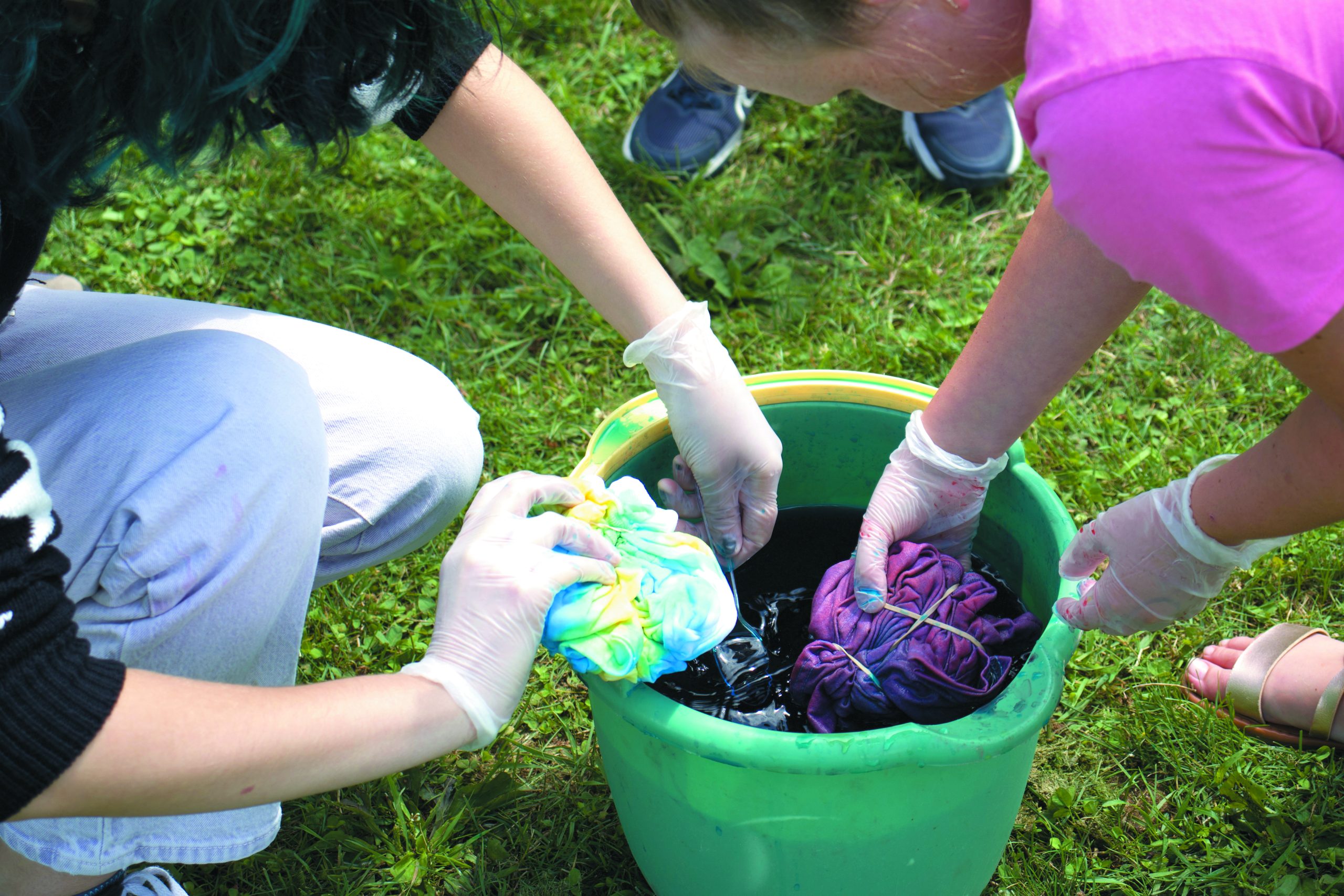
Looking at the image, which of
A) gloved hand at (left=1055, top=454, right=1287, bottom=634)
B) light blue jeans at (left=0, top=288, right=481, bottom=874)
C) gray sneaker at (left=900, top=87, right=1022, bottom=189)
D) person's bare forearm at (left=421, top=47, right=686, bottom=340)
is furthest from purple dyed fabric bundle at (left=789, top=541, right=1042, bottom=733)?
gray sneaker at (left=900, top=87, right=1022, bottom=189)

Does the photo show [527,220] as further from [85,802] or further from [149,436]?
[85,802]

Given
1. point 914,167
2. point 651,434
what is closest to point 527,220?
point 651,434

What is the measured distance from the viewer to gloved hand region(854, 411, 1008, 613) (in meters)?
1.28

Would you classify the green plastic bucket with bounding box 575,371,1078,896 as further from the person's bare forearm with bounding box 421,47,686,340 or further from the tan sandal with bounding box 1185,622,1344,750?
the tan sandal with bounding box 1185,622,1344,750

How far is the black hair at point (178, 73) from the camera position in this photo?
2.81 ft

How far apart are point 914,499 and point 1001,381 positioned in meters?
0.18

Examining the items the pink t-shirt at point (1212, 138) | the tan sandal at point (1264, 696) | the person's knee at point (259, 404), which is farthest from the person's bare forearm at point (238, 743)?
the tan sandal at point (1264, 696)

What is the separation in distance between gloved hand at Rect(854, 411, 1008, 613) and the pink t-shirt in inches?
20.8

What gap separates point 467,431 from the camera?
4.62 ft

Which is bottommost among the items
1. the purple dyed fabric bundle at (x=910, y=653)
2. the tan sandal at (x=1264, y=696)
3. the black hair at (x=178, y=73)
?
the tan sandal at (x=1264, y=696)

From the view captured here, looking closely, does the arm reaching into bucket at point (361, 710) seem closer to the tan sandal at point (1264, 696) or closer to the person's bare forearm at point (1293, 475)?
the person's bare forearm at point (1293, 475)

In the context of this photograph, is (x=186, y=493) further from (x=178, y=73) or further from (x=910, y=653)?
(x=910, y=653)

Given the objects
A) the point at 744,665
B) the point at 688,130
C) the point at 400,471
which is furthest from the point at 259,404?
the point at 688,130

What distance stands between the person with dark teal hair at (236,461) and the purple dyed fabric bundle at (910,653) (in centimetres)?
22
